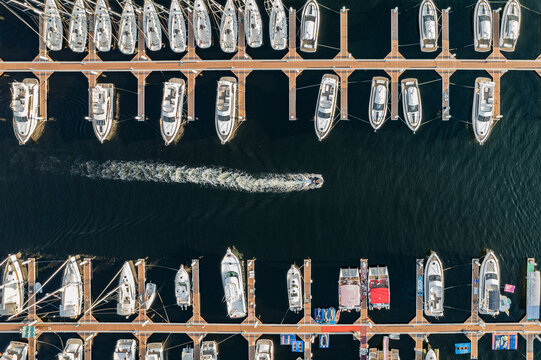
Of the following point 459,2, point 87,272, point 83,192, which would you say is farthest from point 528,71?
point 87,272

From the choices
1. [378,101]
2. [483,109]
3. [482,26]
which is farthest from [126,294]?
[482,26]

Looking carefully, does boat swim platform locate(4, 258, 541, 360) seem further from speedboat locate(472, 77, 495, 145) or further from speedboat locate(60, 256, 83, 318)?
speedboat locate(472, 77, 495, 145)

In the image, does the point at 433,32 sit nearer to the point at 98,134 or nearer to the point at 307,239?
the point at 307,239

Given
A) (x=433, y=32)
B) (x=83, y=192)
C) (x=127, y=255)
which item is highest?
(x=433, y=32)

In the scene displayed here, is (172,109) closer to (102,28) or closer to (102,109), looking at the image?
(102,109)

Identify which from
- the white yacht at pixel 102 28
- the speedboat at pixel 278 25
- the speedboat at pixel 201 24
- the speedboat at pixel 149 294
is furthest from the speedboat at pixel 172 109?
the speedboat at pixel 149 294

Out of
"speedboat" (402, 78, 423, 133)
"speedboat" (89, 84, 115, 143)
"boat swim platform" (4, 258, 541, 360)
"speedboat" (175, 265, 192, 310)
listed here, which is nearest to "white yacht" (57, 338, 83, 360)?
"boat swim platform" (4, 258, 541, 360)
